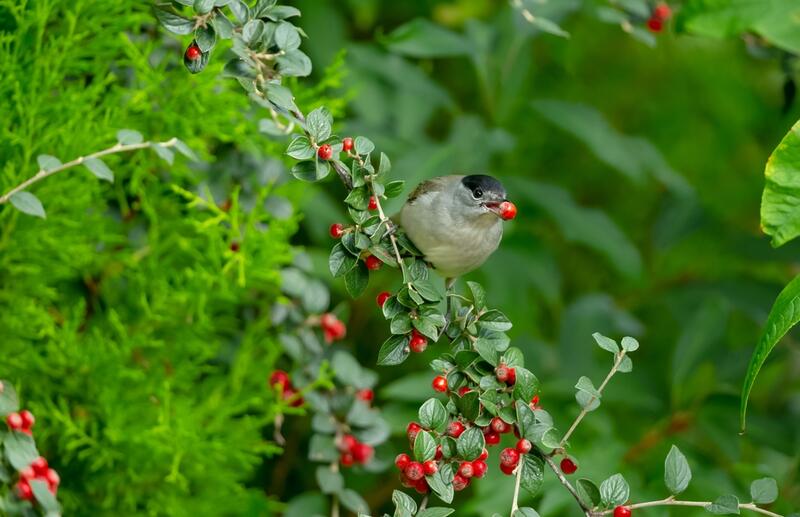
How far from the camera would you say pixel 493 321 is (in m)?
1.22

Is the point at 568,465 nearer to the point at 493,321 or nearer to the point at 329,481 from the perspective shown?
the point at 493,321

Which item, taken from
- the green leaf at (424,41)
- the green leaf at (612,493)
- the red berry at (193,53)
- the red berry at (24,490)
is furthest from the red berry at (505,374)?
the green leaf at (424,41)

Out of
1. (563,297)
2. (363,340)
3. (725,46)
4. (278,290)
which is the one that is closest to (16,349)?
(278,290)

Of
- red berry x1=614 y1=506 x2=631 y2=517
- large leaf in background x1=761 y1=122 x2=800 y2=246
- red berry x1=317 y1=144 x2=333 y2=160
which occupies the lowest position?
red berry x1=614 y1=506 x2=631 y2=517

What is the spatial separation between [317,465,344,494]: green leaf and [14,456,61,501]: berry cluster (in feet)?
1.50

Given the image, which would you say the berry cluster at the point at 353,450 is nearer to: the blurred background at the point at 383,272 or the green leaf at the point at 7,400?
the blurred background at the point at 383,272

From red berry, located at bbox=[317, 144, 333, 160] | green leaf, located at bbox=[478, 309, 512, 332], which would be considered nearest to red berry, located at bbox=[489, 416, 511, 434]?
green leaf, located at bbox=[478, 309, 512, 332]

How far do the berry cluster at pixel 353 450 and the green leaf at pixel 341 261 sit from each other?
1.84 ft

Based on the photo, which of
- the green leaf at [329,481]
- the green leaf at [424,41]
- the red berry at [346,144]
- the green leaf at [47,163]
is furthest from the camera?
the green leaf at [424,41]

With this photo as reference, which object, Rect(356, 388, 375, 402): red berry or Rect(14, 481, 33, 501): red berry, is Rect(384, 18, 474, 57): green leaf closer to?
Rect(356, 388, 375, 402): red berry

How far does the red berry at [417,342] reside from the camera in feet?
3.84

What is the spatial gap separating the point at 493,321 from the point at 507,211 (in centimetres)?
20

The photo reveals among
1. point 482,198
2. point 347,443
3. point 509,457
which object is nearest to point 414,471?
point 509,457

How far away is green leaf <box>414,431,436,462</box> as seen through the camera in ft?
3.62
